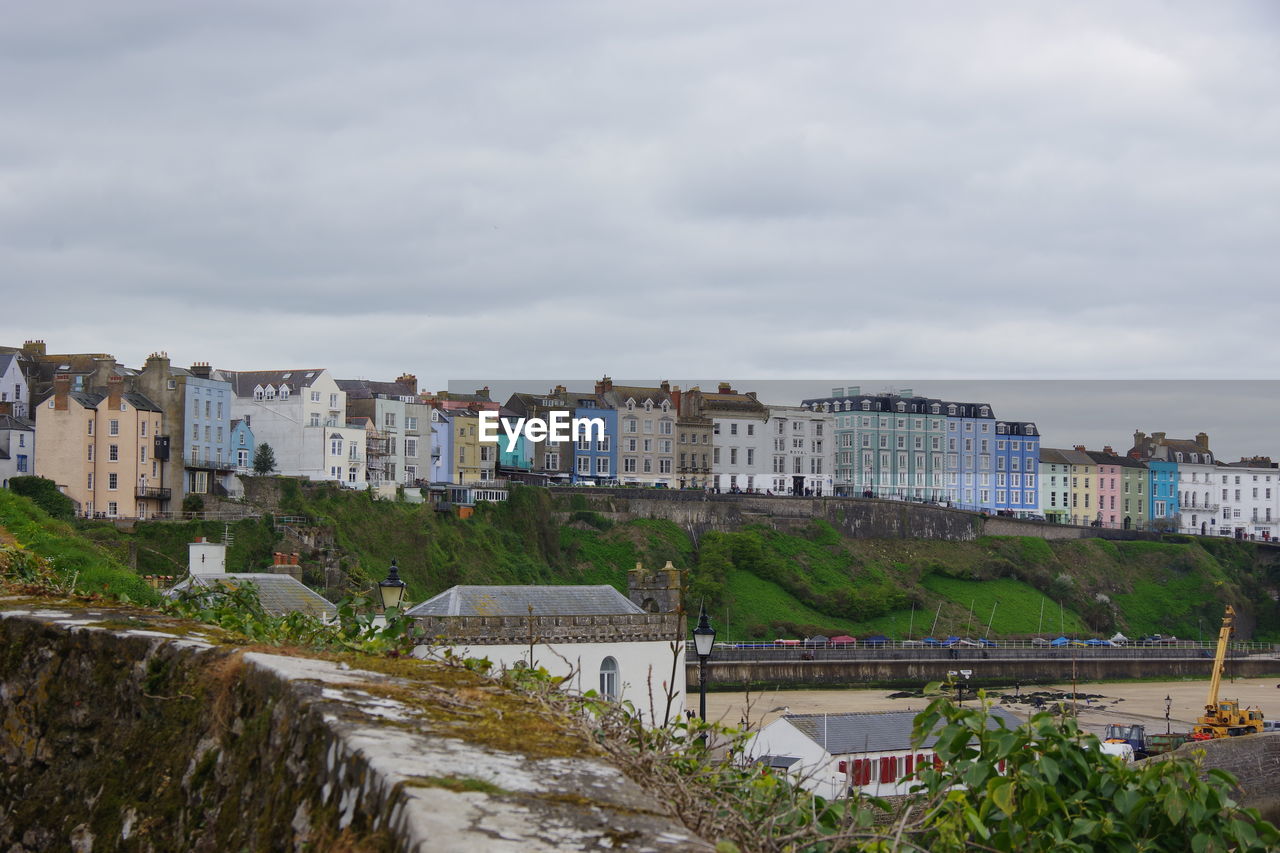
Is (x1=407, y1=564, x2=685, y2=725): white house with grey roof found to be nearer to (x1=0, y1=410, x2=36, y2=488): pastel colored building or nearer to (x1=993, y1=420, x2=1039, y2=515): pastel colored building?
(x1=0, y1=410, x2=36, y2=488): pastel colored building

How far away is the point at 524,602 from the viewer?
30.1m

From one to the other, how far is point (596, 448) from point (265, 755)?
90.0 metres

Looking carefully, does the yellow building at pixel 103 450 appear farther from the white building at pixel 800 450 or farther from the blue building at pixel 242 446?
the white building at pixel 800 450

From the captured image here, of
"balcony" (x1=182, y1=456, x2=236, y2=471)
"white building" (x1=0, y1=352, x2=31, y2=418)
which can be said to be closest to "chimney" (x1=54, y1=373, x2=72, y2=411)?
"white building" (x1=0, y1=352, x2=31, y2=418)

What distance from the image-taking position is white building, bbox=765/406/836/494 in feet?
329

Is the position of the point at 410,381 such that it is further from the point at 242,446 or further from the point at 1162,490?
the point at 1162,490

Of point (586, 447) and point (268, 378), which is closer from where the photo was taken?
point (268, 378)

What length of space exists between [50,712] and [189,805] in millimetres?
1492

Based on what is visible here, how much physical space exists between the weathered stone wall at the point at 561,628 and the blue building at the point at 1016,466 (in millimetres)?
85134

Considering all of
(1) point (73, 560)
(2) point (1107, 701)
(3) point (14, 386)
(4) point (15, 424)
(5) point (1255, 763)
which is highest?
(3) point (14, 386)

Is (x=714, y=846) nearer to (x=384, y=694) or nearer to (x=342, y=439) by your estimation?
(x=384, y=694)

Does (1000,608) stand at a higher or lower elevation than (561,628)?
lower

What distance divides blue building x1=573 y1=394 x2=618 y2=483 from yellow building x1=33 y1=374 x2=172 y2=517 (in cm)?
3596

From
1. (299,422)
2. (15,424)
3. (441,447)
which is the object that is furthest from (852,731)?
(441,447)
